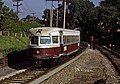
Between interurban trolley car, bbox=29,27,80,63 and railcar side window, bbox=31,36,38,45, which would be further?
railcar side window, bbox=31,36,38,45

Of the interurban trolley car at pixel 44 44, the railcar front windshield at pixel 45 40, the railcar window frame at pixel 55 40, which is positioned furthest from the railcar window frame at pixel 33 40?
the railcar window frame at pixel 55 40

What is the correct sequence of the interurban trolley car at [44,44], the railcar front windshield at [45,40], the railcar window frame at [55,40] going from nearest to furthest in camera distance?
the interurban trolley car at [44,44] → the railcar front windshield at [45,40] → the railcar window frame at [55,40]

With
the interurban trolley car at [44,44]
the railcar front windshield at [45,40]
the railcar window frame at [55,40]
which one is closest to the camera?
the interurban trolley car at [44,44]

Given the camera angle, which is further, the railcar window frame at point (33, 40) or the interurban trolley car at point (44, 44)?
the railcar window frame at point (33, 40)

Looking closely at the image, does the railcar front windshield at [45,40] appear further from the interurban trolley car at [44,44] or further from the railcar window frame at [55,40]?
the railcar window frame at [55,40]

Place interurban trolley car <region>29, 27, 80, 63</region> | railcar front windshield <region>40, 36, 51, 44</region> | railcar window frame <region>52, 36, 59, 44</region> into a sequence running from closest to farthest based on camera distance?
interurban trolley car <region>29, 27, 80, 63</region> → railcar front windshield <region>40, 36, 51, 44</region> → railcar window frame <region>52, 36, 59, 44</region>

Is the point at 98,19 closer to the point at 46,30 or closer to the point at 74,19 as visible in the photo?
the point at 74,19

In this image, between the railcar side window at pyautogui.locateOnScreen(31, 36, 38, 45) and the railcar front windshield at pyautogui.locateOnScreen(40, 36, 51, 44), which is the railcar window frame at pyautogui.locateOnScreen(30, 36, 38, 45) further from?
the railcar front windshield at pyautogui.locateOnScreen(40, 36, 51, 44)

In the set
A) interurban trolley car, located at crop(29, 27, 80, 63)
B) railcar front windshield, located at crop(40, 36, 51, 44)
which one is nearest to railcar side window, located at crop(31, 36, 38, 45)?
interurban trolley car, located at crop(29, 27, 80, 63)

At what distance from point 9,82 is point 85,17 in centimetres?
9388

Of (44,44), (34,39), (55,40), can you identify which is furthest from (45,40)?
(55,40)

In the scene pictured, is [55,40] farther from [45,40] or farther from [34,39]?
[34,39]

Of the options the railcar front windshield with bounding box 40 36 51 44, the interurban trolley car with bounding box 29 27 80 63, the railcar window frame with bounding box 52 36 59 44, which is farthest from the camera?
the railcar window frame with bounding box 52 36 59 44

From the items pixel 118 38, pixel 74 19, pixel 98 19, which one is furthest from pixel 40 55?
pixel 74 19
